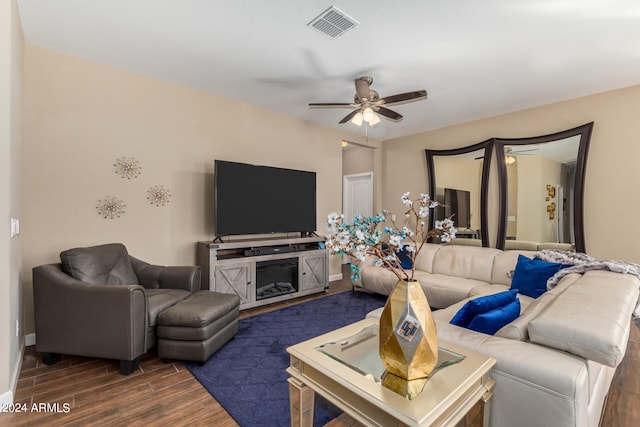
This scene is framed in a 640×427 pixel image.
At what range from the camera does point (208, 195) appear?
12.8ft

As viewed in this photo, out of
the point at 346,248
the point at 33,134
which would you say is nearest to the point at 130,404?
the point at 346,248

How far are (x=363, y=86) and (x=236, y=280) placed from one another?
2.61 m

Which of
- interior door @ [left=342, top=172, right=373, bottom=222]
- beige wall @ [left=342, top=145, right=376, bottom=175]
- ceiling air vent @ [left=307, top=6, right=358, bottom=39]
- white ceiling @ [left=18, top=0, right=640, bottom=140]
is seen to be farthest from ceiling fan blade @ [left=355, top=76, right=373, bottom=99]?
interior door @ [left=342, top=172, right=373, bottom=222]

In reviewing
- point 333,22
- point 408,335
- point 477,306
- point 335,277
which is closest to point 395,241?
point 408,335

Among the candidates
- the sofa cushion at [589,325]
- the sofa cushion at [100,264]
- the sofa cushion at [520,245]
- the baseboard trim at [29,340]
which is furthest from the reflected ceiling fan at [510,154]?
the baseboard trim at [29,340]

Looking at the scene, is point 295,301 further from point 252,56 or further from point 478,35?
point 478,35

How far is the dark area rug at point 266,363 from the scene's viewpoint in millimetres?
1907

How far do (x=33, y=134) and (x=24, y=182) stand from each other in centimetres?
44

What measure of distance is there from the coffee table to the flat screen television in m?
3.69

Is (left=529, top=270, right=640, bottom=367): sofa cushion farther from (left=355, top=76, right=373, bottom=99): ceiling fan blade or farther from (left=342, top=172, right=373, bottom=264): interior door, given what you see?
(left=342, top=172, right=373, bottom=264): interior door

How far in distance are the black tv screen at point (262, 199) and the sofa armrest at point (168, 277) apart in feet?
2.25

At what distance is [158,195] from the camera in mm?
3480

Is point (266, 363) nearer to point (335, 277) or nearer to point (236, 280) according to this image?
point (236, 280)

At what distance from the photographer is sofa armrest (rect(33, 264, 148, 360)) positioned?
2.25 meters
